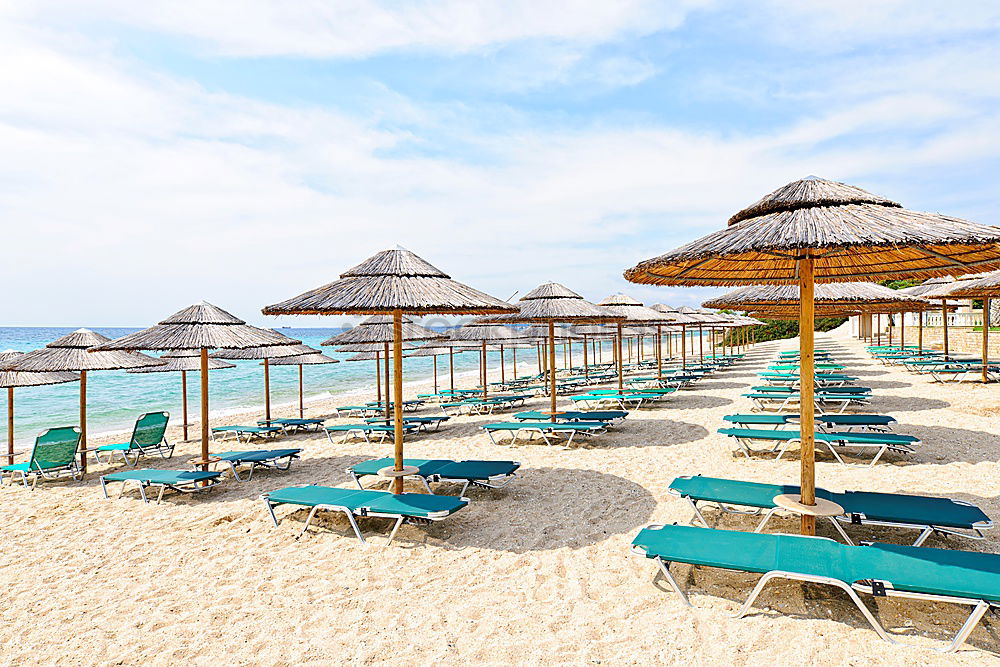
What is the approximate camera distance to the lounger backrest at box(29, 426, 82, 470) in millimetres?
7371

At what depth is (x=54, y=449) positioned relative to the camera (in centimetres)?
754

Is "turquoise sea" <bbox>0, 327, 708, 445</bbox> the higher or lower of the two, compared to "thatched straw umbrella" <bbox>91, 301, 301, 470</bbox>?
lower

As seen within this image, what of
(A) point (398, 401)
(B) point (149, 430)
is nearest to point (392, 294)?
(A) point (398, 401)

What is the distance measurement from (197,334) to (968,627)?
7.39 m

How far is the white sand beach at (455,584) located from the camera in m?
3.08

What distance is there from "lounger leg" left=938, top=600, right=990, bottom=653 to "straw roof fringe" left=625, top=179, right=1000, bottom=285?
1.93 metres

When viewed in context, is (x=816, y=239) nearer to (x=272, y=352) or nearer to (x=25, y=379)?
(x=272, y=352)

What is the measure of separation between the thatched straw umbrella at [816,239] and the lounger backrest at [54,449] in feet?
24.9

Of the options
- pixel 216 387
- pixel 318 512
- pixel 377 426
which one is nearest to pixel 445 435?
pixel 377 426

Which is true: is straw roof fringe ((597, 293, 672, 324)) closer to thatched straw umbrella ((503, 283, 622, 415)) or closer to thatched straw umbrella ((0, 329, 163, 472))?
thatched straw umbrella ((503, 283, 622, 415))

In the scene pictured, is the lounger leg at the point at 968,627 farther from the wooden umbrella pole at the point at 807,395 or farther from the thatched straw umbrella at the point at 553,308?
the thatched straw umbrella at the point at 553,308

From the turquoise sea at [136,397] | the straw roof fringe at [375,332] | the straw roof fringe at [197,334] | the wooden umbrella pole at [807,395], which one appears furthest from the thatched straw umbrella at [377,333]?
the turquoise sea at [136,397]

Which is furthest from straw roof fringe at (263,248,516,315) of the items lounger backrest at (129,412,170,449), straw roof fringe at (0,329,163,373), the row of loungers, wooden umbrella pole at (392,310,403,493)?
lounger backrest at (129,412,170,449)

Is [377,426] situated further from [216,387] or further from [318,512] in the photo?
[216,387]
